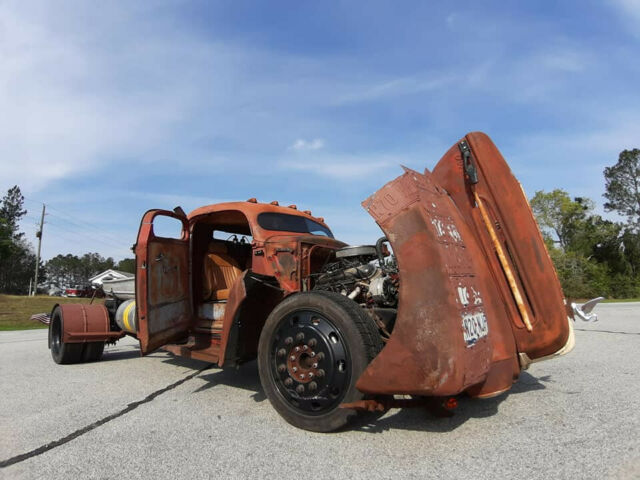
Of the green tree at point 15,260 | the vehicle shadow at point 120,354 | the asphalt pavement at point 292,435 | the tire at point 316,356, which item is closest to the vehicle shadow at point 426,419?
the asphalt pavement at point 292,435

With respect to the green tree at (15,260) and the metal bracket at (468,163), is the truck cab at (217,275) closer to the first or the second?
the metal bracket at (468,163)

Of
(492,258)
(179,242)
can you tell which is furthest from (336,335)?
(179,242)

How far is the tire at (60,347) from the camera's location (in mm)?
6574

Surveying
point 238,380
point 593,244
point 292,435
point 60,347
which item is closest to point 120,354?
point 60,347

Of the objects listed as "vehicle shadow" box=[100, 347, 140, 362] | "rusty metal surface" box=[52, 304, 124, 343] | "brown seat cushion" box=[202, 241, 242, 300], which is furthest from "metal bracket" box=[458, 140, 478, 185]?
"vehicle shadow" box=[100, 347, 140, 362]

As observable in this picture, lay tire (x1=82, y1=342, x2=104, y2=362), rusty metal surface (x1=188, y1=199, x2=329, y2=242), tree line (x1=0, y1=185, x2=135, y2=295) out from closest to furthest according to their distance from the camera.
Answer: rusty metal surface (x1=188, y1=199, x2=329, y2=242) → tire (x1=82, y1=342, x2=104, y2=362) → tree line (x1=0, y1=185, x2=135, y2=295)

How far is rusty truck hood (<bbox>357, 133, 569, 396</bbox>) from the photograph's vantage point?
2.76m

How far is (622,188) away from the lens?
51.9 meters

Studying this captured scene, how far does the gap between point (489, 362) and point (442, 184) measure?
1.55 m

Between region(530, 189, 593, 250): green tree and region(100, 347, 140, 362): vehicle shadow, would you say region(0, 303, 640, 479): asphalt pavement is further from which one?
region(530, 189, 593, 250): green tree

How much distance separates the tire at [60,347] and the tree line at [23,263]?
57.2 metres

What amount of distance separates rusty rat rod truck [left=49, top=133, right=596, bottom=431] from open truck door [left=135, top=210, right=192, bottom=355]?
3 cm

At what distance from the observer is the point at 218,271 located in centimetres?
620

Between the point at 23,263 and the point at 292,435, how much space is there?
10081 cm
